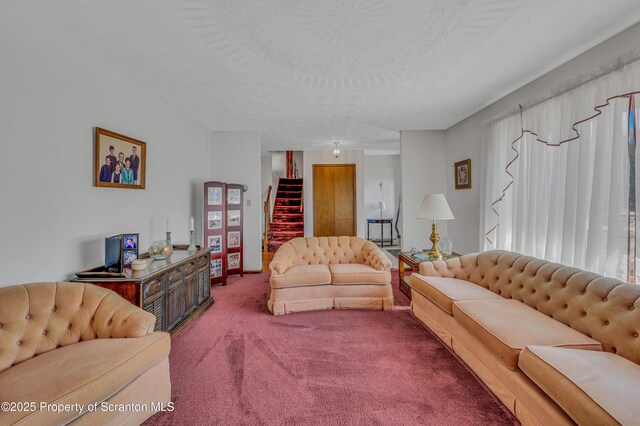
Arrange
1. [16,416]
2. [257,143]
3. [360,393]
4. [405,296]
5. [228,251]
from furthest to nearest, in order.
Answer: [257,143], [228,251], [405,296], [360,393], [16,416]

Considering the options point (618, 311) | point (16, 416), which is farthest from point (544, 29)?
point (16, 416)

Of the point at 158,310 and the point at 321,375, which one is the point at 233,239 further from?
the point at 321,375

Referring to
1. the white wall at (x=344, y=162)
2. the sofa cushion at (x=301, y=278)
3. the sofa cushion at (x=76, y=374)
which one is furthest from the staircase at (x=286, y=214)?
the sofa cushion at (x=76, y=374)

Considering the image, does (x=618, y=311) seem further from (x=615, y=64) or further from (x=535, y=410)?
(x=615, y=64)

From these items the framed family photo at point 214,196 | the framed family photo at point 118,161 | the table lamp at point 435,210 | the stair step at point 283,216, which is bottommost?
the stair step at point 283,216

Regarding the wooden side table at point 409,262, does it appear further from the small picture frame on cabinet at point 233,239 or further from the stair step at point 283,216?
the stair step at point 283,216

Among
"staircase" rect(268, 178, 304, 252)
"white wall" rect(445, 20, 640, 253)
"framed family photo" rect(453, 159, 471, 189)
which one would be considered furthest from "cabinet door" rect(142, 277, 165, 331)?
"staircase" rect(268, 178, 304, 252)

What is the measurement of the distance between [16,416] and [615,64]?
4013 mm

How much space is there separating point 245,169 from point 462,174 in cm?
378

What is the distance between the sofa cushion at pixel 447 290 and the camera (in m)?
2.37

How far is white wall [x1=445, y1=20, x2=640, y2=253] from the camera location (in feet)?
6.86

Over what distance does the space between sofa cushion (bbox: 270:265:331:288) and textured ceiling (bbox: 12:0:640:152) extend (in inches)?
84.9

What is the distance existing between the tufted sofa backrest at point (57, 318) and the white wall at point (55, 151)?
347 millimetres

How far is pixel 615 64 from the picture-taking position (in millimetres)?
1985
